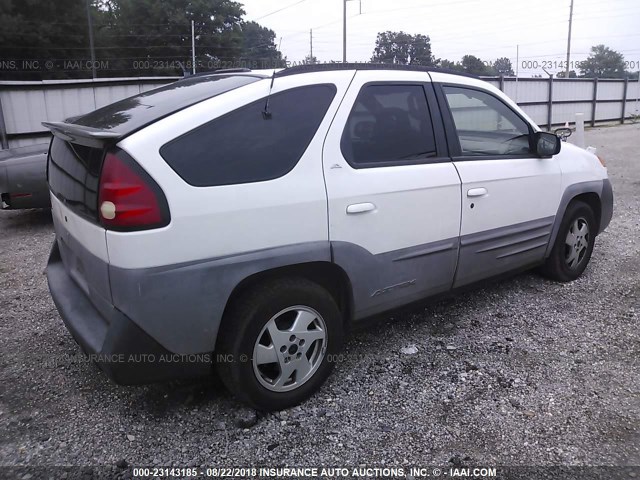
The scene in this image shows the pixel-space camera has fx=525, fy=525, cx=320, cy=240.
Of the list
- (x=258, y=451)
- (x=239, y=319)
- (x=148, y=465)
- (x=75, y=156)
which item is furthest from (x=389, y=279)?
(x=75, y=156)

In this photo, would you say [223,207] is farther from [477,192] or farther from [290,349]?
[477,192]

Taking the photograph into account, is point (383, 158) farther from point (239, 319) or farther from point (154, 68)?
point (154, 68)

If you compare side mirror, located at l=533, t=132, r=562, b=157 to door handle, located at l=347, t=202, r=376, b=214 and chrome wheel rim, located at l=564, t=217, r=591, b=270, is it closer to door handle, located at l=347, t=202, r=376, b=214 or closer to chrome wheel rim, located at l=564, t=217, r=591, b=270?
chrome wheel rim, located at l=564, t=217, r=591, b=270

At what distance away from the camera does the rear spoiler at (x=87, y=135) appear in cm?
237

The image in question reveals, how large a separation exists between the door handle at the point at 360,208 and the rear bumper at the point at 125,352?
1081 millimetres

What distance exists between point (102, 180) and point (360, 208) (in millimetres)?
1330

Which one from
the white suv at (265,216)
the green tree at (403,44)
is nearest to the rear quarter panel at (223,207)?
the white suv at (265,216)

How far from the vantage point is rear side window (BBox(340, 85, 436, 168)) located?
9.82 feet

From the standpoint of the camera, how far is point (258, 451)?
2.57 metres

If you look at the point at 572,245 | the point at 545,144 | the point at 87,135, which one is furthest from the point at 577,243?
the point at 87,135

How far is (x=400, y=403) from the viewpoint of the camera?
9.67 feet

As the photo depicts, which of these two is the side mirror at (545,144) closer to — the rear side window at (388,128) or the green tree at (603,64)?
the rear side window at (388,128)

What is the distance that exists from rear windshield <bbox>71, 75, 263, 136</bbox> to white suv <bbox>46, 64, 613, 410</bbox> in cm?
2

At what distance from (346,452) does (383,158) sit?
1632mm
